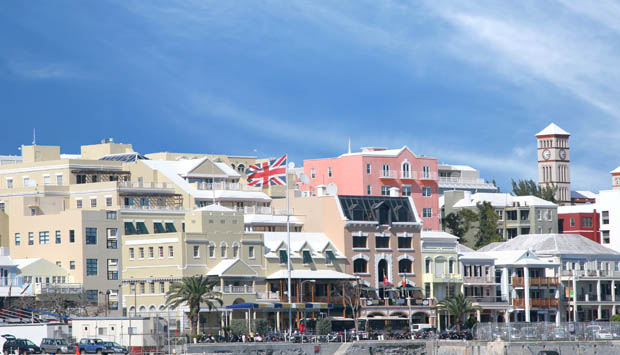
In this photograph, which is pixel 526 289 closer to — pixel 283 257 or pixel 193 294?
pixel 283 257

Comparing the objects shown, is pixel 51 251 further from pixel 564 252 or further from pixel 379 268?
pixel 564 252

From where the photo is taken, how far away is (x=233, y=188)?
144125 millimetres

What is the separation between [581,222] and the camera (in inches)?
6895

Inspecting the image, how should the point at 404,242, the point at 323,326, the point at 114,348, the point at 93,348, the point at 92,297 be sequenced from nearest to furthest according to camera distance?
1. the point at 114,348
2. the point at 93,348
3. the point at 323,326
4. the point at 92,297
5. the point at 404,242

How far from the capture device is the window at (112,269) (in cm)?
12475

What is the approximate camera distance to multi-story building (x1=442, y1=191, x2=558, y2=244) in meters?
170

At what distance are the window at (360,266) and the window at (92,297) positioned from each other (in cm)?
2429

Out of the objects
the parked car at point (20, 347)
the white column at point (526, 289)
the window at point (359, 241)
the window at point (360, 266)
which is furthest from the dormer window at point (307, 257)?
the parked car at point (20, 347)

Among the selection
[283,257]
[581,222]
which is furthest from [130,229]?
[581,222]

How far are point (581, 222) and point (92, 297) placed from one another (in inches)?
2913

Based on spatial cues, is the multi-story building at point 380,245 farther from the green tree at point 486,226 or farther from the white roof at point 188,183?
the green tree at point 486,226

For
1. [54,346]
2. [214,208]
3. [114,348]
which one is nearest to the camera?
[54,346]

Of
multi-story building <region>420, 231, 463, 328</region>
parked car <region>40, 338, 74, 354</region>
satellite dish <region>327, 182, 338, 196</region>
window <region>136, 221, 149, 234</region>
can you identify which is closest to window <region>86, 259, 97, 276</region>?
window <region>136, 221, 149, 234</region>

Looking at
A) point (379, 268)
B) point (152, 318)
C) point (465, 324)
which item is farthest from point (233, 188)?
point (152, 318)
